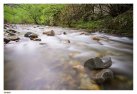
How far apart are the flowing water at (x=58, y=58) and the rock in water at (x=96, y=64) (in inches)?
2.0

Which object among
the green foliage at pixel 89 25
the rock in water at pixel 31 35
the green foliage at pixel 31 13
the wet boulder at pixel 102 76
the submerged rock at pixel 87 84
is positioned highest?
the green foliage at pixel 31 13

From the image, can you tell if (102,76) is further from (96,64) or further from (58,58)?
(58,58)

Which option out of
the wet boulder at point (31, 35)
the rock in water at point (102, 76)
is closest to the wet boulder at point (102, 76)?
the rock in water at point (102, 76)

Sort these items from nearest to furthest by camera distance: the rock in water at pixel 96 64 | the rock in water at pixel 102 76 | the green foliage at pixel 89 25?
1. the rock in water at pixel 102 76
2. the rock in water at pixel 96 64
3. the green foliage at pixel 89 25

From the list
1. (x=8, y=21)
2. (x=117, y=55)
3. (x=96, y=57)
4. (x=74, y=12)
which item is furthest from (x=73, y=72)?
(x=8, y=21)

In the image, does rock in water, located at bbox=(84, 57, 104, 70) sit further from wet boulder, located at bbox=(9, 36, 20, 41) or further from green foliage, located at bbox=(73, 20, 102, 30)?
wet boulder, located at bbox=(9, 36, 20, 41)

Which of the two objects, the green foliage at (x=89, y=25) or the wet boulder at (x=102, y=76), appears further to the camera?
the green foliage at (x=89, y=25)

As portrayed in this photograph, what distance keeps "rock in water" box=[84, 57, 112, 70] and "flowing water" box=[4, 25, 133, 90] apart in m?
0.05

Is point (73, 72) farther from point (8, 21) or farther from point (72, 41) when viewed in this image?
point (8, 21)

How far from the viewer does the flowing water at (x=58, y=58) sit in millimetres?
2682

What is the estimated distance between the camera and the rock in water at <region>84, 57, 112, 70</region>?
2.71 m

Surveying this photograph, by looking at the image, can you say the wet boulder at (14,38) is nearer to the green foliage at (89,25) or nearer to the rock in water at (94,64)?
the green foliage at (89,25)

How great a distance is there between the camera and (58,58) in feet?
9.29

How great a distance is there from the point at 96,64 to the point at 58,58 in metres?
0.43
